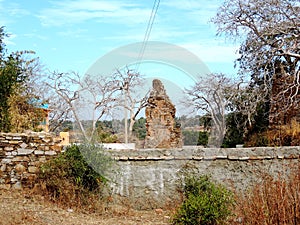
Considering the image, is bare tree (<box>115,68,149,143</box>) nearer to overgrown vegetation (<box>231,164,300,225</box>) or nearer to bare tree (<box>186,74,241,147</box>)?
bare tree (<box>186,74,241,147</box>)

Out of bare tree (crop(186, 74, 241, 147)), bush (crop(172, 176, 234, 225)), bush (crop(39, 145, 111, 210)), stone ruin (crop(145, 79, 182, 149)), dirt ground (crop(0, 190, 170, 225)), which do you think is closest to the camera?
bush (crop(172, 176, 234, 225))

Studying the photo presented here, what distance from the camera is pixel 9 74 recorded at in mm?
10219

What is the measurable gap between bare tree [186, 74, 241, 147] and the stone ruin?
14.7 ft

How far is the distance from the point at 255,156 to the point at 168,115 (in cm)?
537

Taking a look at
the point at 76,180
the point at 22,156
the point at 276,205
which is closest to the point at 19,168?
the point at 22,156

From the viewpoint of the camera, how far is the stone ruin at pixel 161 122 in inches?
496

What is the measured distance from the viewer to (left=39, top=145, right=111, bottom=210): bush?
7.16 meters

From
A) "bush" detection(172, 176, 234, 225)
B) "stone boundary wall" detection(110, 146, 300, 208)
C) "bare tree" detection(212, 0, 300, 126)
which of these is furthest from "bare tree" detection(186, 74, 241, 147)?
"bush" detection(172, 176, 234, 225)

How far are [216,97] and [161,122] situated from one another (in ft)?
24.4

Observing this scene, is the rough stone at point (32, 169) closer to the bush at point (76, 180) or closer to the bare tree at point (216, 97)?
the bush at point (76, 180)

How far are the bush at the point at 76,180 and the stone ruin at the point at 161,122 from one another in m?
5.04

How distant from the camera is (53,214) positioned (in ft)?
21.6

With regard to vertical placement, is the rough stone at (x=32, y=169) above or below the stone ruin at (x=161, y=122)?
below

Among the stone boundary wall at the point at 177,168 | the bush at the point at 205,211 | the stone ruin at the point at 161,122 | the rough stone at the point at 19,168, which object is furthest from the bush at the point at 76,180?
the stone ruin at the point at 161,122
